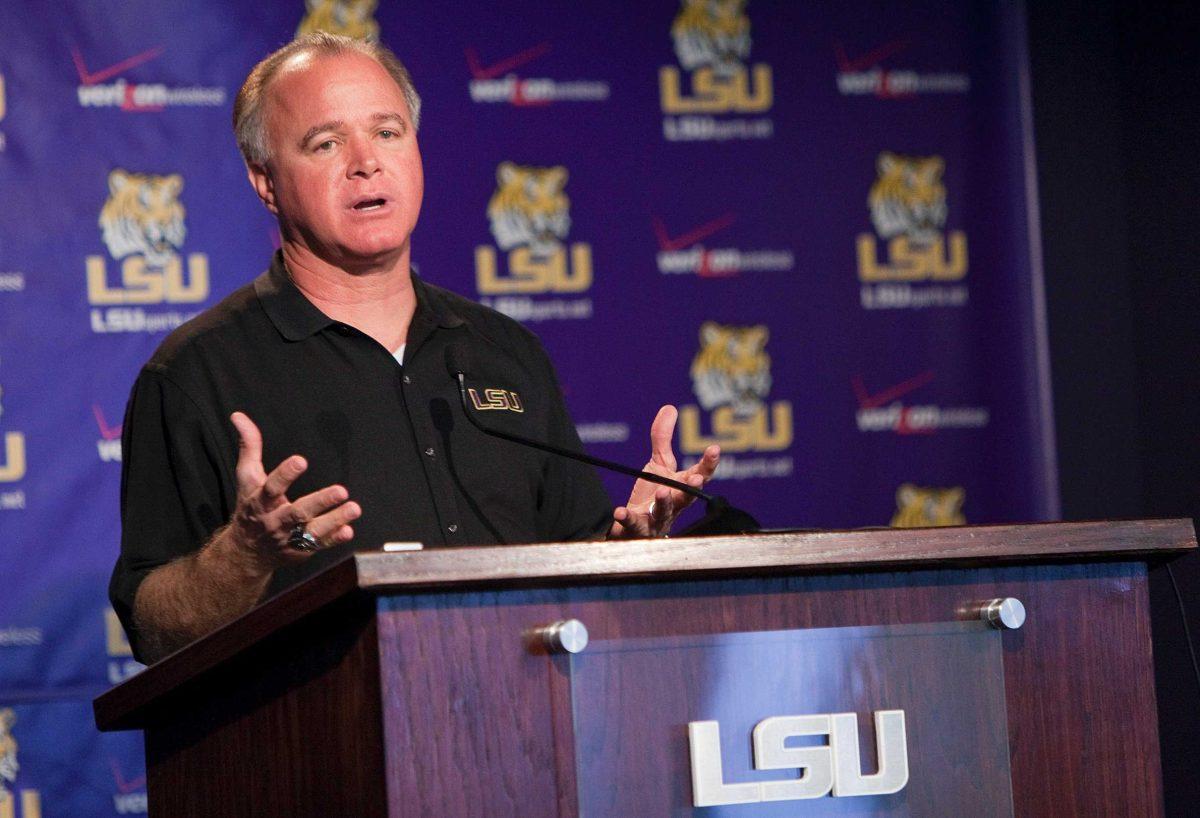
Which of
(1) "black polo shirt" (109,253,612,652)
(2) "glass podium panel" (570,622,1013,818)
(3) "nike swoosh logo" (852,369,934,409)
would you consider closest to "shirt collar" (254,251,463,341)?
(1) "black polo shirt" (109,253,612,652)

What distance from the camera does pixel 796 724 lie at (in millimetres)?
1452

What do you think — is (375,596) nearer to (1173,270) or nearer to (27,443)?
(27,443)

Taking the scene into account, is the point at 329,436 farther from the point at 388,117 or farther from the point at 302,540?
the point at 302,540

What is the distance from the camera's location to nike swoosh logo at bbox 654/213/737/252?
4133mm

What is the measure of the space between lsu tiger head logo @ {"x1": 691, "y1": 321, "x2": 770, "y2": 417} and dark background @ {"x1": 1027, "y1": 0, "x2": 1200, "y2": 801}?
84 cm

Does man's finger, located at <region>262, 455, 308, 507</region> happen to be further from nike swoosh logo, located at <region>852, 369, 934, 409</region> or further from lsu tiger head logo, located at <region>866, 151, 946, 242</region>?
lsu tiger head logo, located at <region>866, 151, 946, 242</region>

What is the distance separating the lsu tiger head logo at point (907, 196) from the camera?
429 cm

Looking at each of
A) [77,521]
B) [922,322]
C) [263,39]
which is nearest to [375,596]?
[77,521]

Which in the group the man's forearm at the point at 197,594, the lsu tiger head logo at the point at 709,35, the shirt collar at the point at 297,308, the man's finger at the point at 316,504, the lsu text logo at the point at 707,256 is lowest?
the man's forearm at the point at 197,594

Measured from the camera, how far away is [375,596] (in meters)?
1.34

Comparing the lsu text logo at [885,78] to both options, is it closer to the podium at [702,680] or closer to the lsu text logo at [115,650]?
the lsu text logo at [115,650]

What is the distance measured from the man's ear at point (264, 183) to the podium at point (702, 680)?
114 cm

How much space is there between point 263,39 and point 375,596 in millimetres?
2874

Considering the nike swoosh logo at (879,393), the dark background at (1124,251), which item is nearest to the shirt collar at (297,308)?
the nike swoosh logo at (879,393)
